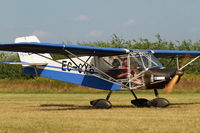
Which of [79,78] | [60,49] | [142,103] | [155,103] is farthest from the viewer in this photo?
[79,78]

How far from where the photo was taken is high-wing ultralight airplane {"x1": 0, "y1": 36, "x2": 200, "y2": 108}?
16.2 m

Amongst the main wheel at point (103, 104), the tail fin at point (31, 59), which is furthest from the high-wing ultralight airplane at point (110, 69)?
the tail fin at point (31, 59)

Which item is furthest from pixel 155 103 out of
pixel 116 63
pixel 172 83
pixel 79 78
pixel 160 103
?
pixel 79 78

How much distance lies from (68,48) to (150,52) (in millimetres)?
3179

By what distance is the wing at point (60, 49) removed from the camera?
15812 mm

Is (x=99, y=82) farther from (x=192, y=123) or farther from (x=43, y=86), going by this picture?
(x=43, y=86)

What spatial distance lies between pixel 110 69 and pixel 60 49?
2.16 m

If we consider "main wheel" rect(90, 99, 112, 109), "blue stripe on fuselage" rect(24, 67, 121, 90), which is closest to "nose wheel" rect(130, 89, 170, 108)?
"blue stripe on fuselage" rect(24, 67, 121, 90)

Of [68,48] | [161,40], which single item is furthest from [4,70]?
[68,48]

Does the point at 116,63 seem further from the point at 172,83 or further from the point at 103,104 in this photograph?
the point at 172,83

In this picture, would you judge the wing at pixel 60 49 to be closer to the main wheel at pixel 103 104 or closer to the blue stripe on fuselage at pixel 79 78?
the blue stripe on fuselage at pixel 79 78

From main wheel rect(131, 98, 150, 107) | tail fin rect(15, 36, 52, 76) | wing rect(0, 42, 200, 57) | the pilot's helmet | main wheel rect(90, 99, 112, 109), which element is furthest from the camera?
tail fin rect(15, 36, 52, 76)

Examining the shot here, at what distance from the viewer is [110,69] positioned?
1773 centimetres

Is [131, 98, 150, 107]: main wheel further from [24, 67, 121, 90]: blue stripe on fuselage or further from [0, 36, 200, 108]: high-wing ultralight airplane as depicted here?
[24, 67, 121, 90]: blue stripe on fuselage
